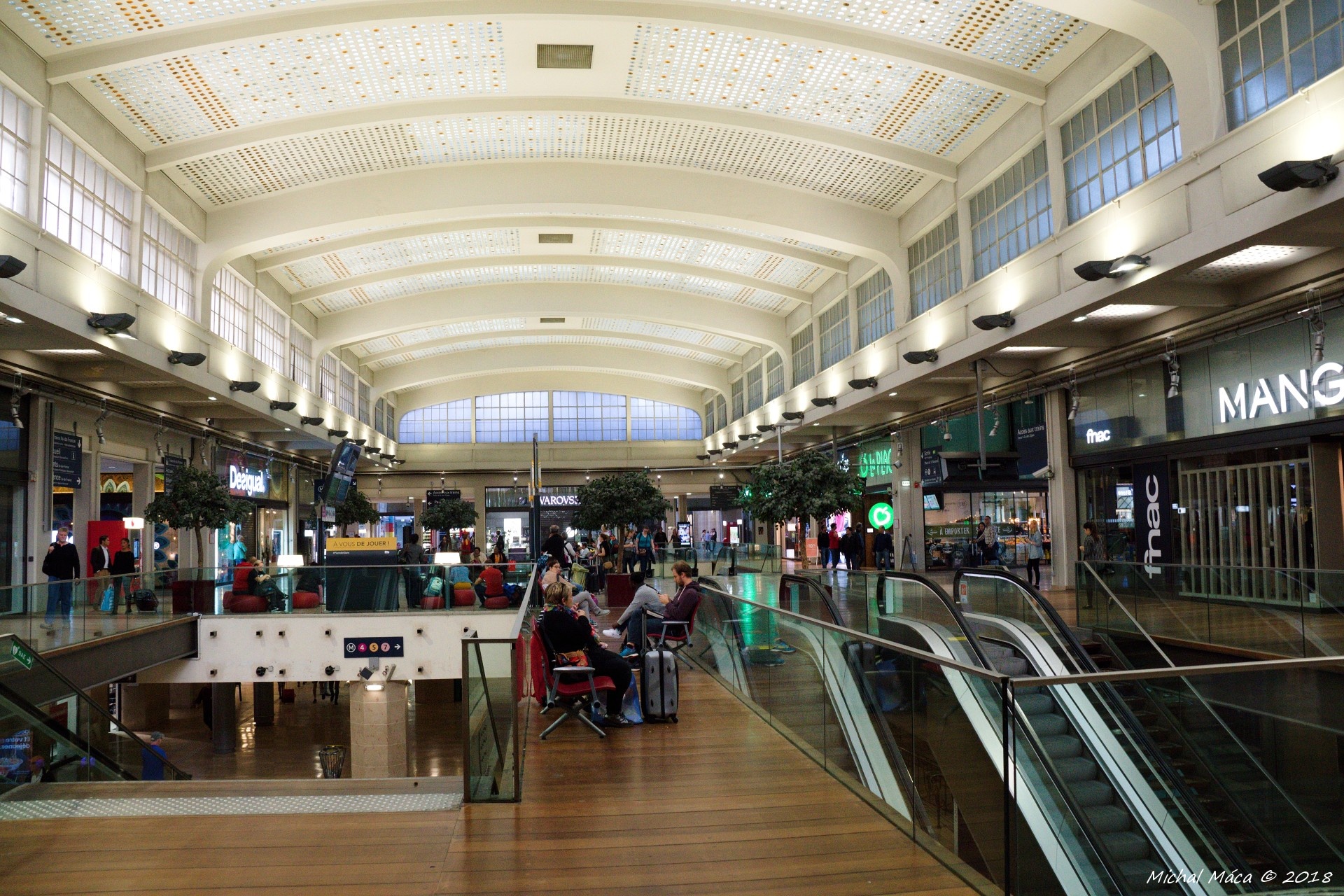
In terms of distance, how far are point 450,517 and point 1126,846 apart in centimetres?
3304

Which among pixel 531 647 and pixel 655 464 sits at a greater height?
pixel 655 464

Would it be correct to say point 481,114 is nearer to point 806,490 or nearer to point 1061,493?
point 806,490

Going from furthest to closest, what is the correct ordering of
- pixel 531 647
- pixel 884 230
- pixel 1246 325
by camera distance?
pixel 884 230 → pixel 1246 325 → pixel 531 647

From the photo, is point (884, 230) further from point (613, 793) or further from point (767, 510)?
point (613, 793)

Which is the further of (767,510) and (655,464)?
(655,464)

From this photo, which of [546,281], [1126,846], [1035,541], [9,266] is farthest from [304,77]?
[1035,541]

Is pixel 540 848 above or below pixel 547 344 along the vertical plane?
below

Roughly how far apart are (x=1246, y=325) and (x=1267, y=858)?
10902mm

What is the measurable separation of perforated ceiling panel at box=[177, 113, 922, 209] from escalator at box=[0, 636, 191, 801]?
11.4 m

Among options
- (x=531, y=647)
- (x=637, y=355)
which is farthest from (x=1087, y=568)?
Result: (x=637, y=355)

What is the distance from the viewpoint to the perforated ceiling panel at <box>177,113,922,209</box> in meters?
17.5

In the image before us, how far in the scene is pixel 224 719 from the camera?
18594 mm

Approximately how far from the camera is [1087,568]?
11562 mm

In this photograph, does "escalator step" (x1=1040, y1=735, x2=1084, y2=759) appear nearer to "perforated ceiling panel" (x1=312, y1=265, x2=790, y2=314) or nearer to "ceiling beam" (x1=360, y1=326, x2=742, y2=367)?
"perforated ceiling panel" (x1=312, y1=265, x2=790, y2=314)
